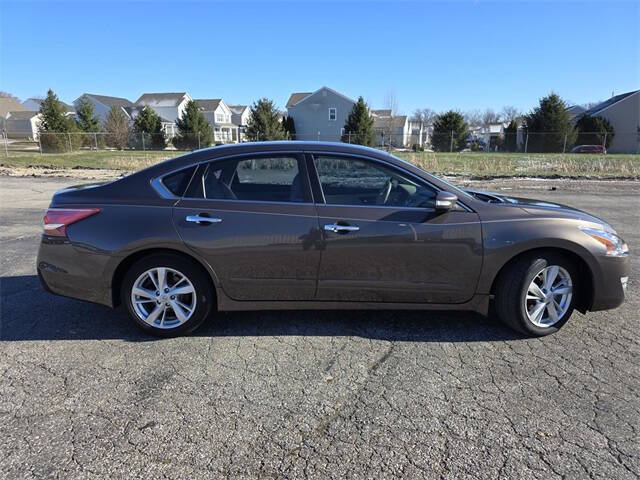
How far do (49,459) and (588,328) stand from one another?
414 centimetres

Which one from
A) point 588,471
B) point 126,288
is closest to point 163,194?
point 126,288

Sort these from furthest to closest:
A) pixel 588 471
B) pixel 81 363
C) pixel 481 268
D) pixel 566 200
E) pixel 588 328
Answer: pixel 566 200 < pixel 588 328 < pixel 481 268 < pixel 81 363 < pixel 588 471

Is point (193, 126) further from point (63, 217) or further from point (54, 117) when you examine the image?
point (63, 217)

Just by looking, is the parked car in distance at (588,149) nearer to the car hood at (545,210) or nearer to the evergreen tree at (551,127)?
the evergreen tree at (551,127)

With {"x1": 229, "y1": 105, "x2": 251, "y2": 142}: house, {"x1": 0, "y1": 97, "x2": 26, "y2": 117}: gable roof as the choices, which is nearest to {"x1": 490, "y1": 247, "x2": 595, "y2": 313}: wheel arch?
{"x1": 229, "y1": 105, "x2": 251, "y2": 142}: house

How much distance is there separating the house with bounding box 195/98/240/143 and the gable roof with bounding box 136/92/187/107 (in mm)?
3508

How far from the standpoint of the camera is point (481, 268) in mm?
3428

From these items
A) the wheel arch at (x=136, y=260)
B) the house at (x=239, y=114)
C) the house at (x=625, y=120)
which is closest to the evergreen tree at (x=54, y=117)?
the wheel arch at (x=136, y=260)

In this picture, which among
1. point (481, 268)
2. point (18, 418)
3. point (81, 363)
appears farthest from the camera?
point (481, 268)

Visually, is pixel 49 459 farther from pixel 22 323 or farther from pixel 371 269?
pixel 371 269

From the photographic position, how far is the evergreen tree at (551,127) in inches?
1508

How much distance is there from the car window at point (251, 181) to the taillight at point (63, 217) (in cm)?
87

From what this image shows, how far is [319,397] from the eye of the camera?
279 cm

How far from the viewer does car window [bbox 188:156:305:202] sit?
3.55 metres
